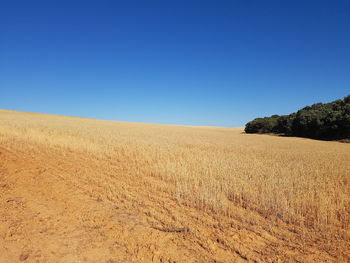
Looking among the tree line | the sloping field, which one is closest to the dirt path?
the sloping field

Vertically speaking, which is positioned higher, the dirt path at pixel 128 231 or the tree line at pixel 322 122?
the tree line at pixel 322 122

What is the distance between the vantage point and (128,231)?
3.56m

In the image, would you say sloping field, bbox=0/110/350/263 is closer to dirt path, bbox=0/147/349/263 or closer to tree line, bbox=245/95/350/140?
dirt path, bbox=0/147/349/263

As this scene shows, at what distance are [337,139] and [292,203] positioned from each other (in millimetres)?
41836

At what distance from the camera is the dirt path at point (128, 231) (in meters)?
2.98

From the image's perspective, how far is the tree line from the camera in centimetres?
3553

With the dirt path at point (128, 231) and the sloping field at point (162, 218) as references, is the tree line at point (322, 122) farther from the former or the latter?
the dirt path at point (128, 231)

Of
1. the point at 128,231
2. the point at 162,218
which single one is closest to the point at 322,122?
the point at 162,218

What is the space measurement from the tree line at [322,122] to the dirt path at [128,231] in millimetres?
40933

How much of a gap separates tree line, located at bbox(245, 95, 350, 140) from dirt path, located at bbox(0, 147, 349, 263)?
40933 mm

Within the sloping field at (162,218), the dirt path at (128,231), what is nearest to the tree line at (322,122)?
the sloping field at (162,218)

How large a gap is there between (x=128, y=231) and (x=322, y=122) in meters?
46.6

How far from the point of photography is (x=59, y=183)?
5785mm

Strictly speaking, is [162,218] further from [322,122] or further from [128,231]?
[322,122]
